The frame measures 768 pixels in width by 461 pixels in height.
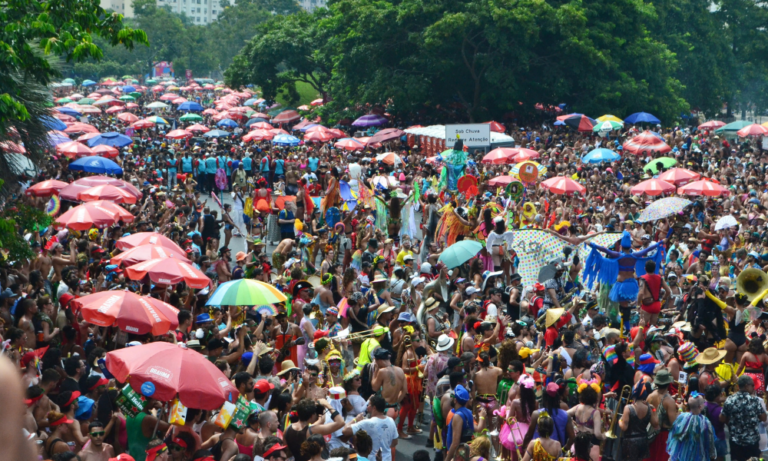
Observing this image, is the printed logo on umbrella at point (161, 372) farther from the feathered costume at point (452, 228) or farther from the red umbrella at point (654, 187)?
the red umbrella at point (654, 187)

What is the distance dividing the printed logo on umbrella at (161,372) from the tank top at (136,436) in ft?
1.19

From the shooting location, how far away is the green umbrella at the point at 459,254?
12.3m

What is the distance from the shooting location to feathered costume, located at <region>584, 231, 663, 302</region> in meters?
11.7

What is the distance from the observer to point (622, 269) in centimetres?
1188

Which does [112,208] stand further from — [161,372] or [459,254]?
[161,372]

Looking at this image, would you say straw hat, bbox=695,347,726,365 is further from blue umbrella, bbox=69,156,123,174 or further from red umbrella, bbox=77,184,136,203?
blue umbrella, bbox=69,156,123,174

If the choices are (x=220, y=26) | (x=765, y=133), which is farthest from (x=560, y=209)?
(x=220, y=26)

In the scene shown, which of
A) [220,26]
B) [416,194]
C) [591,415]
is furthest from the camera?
[220,26]

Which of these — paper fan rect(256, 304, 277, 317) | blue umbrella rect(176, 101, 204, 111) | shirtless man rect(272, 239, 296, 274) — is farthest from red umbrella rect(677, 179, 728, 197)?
blue umbrella rect(176, 101, 204, 111)

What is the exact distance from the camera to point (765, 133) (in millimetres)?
30891

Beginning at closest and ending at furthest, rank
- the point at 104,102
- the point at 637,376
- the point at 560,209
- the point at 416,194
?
the point at 637,376, the point at 560,209, the point at 416,194, the point at 104,102

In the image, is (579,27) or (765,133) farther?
(579,27)

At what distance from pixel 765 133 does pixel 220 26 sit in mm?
97402

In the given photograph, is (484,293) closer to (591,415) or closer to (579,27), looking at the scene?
(591,415)
